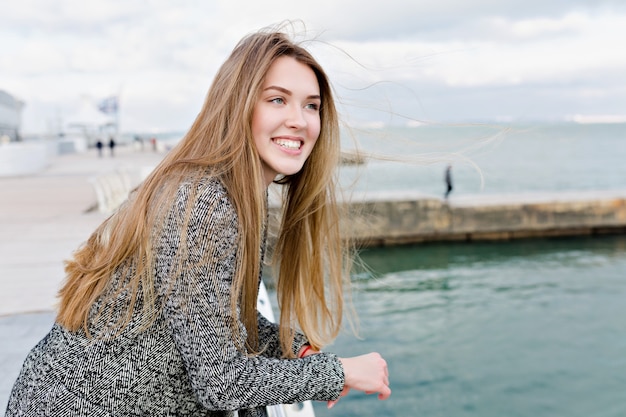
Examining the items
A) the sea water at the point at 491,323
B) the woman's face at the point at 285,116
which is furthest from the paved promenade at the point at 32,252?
the sea water at the point at 491,323

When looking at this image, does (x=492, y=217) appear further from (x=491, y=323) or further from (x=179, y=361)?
(x=179, y=361)

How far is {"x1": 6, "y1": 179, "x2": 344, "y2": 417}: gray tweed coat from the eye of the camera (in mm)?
1316

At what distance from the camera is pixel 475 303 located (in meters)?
11.1

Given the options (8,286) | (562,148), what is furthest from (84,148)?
(562,148)

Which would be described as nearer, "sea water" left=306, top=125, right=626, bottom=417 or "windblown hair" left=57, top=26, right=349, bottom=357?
"windblown hair" left=57, top=26, right=349, bottom=357

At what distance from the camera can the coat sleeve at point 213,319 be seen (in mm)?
1309

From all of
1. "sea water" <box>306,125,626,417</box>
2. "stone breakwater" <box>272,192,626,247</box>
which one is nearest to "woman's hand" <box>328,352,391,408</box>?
"sea water" <box>306,125,626,417</box>

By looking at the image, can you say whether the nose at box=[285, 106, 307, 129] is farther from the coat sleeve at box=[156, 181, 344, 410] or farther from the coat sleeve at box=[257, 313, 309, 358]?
the coat sleeve at box=[257, 313, 309, 358]

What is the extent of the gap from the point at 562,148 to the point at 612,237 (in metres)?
77.0

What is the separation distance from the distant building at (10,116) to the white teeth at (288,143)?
41.9 m

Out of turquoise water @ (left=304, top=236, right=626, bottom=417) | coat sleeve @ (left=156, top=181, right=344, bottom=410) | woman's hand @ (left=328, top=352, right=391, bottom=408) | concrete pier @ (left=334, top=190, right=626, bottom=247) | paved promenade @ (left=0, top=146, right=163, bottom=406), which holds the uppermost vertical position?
coat sleeve @ (left=156, top=181, right=344, bottom=410)

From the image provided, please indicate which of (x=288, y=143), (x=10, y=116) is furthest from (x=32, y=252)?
(x=10, y=116)

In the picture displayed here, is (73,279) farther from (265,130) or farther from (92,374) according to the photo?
(265,130)

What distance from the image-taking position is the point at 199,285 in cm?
131
